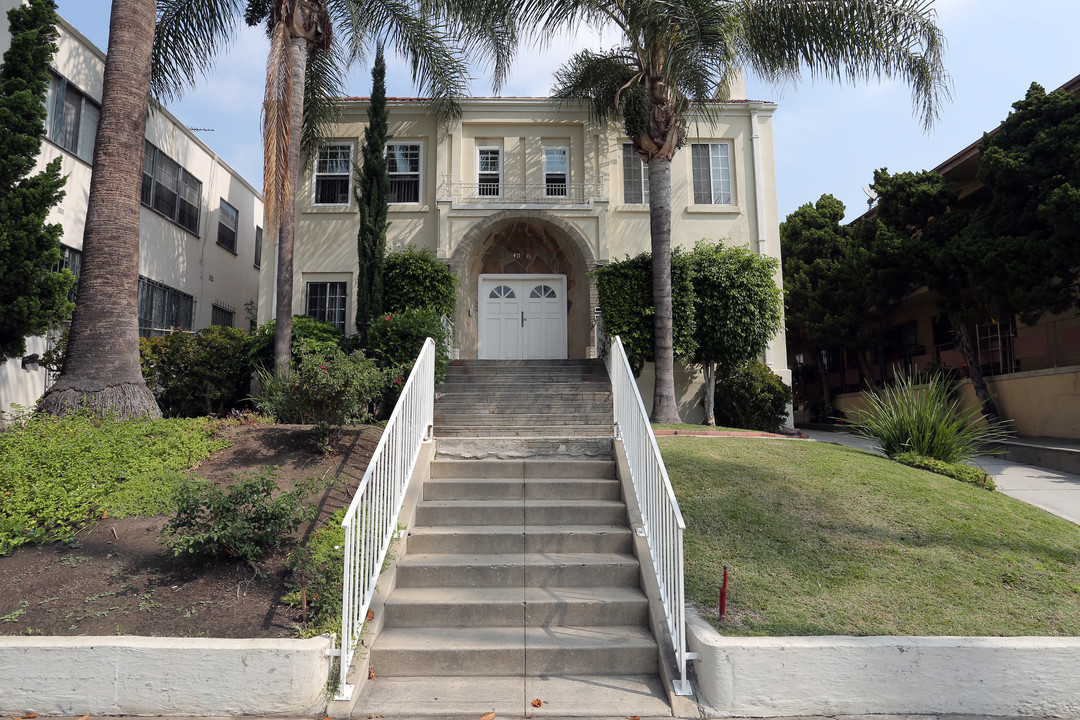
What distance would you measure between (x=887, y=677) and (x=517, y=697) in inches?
84.8

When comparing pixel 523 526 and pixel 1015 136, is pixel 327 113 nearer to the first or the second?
pixel 523 526

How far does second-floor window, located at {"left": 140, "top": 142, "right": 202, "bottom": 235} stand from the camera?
12945 mm

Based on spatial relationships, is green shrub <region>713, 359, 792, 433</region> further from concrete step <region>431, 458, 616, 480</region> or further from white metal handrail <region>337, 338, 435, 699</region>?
white metal handrail <region>337, 338, 435, 699</region>

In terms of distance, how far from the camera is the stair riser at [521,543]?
5102mm

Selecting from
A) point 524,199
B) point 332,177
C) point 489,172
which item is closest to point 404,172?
point 332,177

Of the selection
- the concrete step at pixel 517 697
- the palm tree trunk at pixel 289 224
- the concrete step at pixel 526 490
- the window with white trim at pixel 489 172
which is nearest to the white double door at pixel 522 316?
the window with white trim at pixel 489 172

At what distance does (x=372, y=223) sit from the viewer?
11.6 meters

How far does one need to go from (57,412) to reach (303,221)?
8188mm

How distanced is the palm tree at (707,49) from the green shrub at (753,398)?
9.29 ft

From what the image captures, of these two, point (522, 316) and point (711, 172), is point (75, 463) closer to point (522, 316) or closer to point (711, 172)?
point (522, 316)

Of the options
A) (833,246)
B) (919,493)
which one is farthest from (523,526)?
(833,246)

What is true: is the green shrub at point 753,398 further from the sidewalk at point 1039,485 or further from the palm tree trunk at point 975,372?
the palm tree trunk at point 975,372

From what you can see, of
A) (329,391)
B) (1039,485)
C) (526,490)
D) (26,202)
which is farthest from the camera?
(1039,485)

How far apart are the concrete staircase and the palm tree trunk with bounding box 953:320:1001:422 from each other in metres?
9.40
